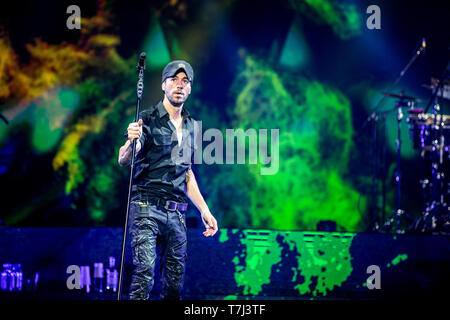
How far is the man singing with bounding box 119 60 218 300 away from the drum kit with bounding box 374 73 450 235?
3975 millimetres

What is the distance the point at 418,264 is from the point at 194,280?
8.48 ft

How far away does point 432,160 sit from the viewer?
7605 mm

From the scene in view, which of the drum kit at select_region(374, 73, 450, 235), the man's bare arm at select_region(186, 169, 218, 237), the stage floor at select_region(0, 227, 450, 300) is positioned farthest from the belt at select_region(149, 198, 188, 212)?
the drum kit at select_region(374, 73, 450, 235)

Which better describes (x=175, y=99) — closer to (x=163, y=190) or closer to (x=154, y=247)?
(x=163, y=190)

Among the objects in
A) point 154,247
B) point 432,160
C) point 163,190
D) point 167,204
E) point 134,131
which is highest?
point 432,160

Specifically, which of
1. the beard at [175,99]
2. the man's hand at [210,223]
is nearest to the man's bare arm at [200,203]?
the man's hand at [210,223]

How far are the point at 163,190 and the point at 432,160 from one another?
5579mm

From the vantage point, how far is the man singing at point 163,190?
340cm

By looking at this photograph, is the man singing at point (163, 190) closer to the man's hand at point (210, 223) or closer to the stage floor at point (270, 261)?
the man's hand at point (210, 223)

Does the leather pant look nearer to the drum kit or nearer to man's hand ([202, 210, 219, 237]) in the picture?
man's hand ([202, 210, 219, 237])

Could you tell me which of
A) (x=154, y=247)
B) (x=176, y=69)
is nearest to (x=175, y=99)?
(x=176, y=69)

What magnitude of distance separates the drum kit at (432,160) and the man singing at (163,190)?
3975mm

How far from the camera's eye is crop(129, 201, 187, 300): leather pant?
335cm
